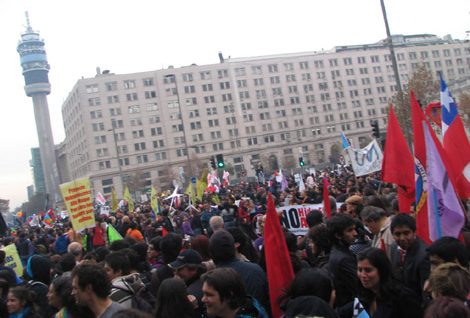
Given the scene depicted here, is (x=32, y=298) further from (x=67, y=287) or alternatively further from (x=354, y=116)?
(x=354, y=116)

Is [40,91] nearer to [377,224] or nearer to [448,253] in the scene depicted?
[377,224]

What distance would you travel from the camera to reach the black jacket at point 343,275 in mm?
4324

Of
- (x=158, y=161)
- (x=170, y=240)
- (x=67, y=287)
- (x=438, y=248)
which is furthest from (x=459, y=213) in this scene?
(x=158, y=161)

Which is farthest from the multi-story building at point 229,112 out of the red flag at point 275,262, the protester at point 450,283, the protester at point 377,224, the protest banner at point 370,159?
the protester at point 450,283

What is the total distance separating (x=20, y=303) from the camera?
5000 mm

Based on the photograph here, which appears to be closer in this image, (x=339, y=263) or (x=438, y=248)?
(x=438, y=248)

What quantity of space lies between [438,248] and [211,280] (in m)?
1.84

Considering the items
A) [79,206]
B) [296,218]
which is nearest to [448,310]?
[296,218]

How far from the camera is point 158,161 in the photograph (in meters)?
93.3

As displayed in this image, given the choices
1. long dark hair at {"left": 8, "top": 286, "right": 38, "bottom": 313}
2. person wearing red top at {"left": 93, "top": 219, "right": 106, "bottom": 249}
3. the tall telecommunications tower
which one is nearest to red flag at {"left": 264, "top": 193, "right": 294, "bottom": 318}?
long dark hair at {"left": 8, "top": 286, "right": 38, "bottom": 313}

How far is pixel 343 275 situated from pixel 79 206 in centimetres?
802

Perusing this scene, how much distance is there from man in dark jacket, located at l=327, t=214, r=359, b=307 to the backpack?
1621mm

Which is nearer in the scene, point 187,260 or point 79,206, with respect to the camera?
point 187,260

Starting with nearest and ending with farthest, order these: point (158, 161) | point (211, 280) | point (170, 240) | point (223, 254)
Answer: point (211, 280), point (223, 254), point (170, 240), point (158, 161)
